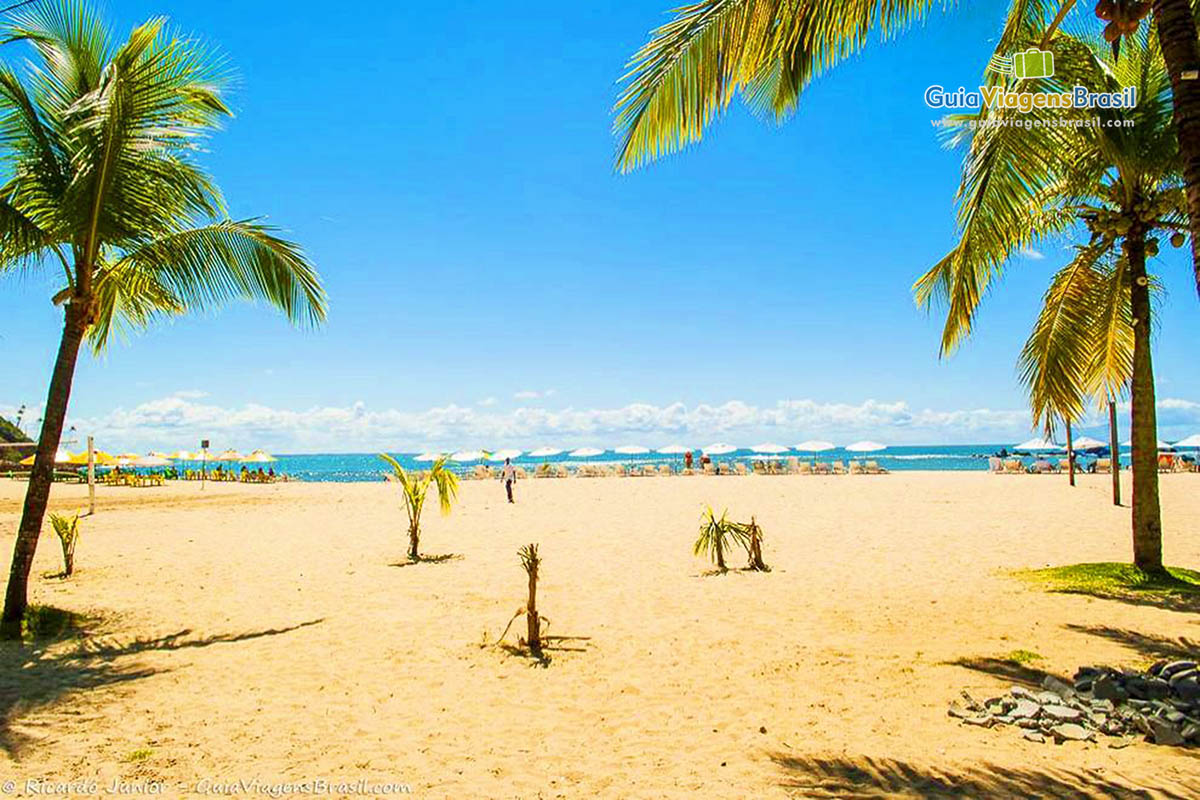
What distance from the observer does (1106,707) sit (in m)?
4.30

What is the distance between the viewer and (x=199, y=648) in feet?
20.7

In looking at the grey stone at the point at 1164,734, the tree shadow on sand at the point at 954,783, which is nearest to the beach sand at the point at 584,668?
the tree shadow on sand at the point at 954,783

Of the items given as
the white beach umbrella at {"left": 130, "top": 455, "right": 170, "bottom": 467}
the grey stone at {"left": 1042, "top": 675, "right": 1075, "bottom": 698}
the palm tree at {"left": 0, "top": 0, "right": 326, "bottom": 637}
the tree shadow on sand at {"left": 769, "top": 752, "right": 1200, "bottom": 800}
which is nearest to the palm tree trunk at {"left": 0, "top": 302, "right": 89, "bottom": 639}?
the palm tree at {"left": 0, "top": 0, "right": 326, "bottom": 637}

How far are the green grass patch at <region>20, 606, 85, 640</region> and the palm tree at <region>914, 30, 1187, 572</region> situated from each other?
9.56m

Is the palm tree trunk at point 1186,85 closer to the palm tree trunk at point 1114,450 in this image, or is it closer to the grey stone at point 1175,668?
the grey stone at point 1175,668

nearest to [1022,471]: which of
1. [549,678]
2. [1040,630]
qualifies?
[1040,630]

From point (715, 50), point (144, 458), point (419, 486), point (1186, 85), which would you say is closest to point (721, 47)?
point (715, 50)

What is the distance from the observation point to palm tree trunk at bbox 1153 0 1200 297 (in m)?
3.92

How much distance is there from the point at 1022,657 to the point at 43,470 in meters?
9.02

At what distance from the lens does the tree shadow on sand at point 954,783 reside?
11.0 ft

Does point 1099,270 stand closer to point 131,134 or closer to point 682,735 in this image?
point 682,735

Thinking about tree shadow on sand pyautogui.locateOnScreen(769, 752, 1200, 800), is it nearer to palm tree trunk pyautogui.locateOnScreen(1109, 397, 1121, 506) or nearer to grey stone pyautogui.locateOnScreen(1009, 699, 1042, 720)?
grey stone pyautogui.locateOnScreen(1009, 699, 1042, 720)

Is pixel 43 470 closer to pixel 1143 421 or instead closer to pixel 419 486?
pixel 419 486

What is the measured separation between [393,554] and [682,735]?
27.7 ft
